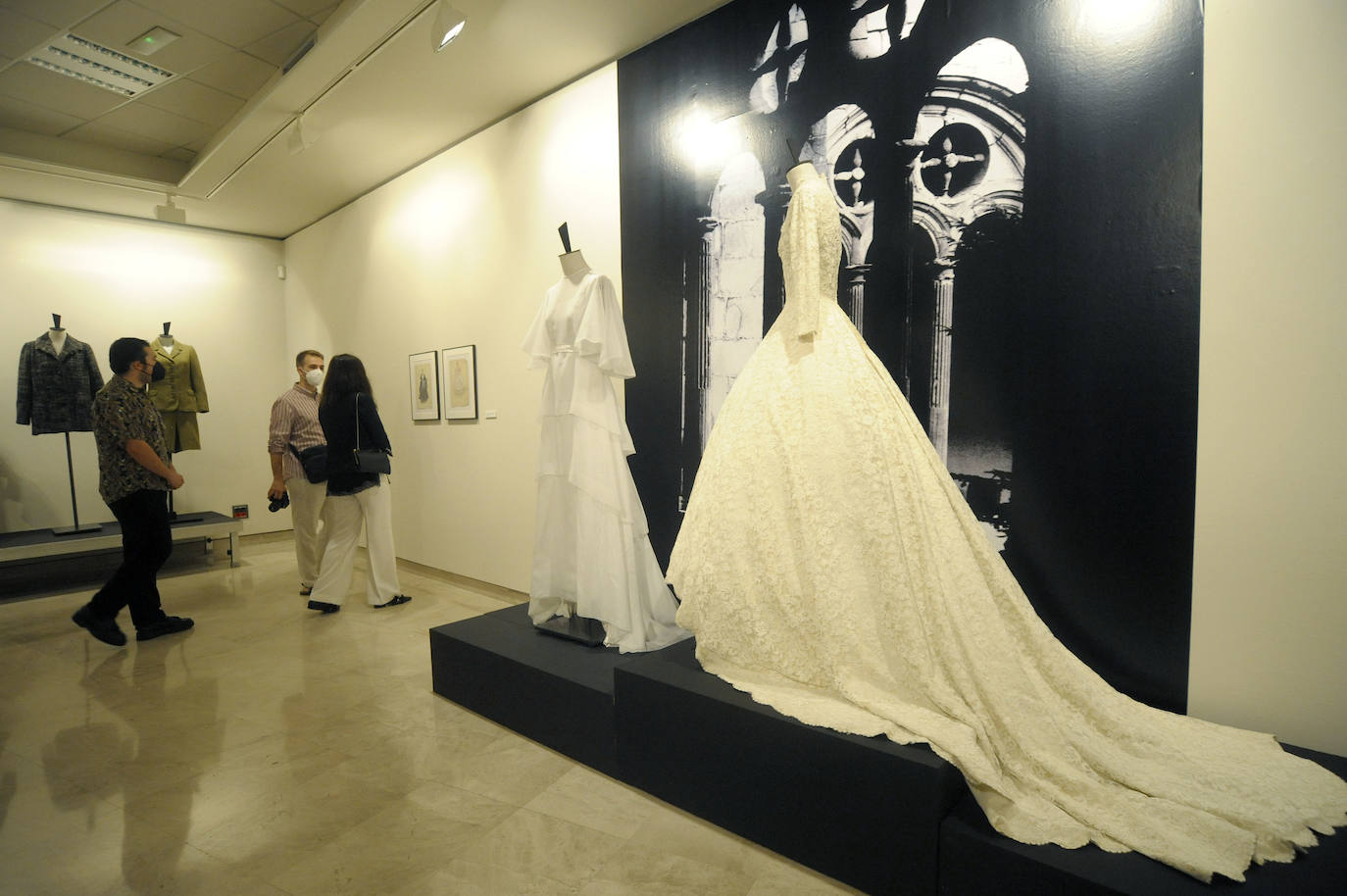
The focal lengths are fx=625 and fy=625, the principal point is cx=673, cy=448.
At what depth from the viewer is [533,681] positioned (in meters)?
2.64

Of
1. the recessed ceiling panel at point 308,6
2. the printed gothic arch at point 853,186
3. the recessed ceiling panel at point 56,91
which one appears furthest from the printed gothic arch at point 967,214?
the recessed ceiling panel at point 56,91

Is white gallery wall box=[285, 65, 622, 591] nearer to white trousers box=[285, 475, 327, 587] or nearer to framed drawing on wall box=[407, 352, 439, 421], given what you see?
framed drawing on wall box=[407, 352, 439, 421]

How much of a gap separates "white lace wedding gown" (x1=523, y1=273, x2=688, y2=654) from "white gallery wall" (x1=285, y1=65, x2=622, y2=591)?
2.86 feet

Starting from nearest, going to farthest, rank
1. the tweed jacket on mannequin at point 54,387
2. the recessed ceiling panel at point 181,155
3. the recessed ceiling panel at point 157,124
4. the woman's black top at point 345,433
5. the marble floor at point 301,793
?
the marble floor at point 301,793, the woman's black top at point 345,433, the recessed ceiling panel at point 157,124, the tweed jacket on mannequin at point 54,387, the recessed ceiling panel at point 181,155

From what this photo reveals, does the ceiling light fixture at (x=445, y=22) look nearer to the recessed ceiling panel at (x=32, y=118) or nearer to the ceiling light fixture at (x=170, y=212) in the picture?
the recessed ceiling panel at (x=32, y=118)

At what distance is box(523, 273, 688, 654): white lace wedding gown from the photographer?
277 cm

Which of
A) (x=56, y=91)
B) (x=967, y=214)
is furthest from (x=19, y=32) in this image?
(x=967, y=214)

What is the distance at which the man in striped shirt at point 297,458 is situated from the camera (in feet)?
15.3

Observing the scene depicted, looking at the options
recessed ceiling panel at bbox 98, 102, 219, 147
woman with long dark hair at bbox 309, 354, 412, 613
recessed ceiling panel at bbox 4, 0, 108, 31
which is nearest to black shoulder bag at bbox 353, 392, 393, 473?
woman with long dark hair at bbox 309, 354, 412, 613

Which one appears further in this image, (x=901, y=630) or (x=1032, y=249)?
(x=1032, y=249)

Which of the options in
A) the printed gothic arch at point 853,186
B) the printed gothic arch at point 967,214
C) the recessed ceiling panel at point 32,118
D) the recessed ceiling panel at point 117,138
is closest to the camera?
the printed gothic arch at point 967,214

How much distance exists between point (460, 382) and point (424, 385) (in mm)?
645

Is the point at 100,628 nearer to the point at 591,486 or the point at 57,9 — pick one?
the point at 591,486

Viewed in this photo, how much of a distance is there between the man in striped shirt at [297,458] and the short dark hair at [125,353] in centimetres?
85
